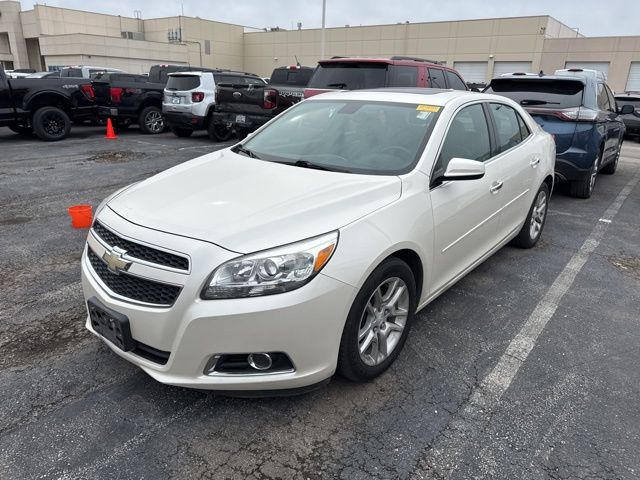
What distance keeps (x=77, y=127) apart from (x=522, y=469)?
16303 millimetres

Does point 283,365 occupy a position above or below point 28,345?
above

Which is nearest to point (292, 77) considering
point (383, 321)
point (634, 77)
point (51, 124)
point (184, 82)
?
point (184, 82)

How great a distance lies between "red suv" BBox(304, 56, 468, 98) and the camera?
8164 mm

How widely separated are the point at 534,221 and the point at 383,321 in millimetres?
3082

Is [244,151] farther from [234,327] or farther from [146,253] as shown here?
[234,327]

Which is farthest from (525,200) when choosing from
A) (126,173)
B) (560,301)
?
(126,173)

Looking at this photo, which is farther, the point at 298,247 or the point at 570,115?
the point at 570,115

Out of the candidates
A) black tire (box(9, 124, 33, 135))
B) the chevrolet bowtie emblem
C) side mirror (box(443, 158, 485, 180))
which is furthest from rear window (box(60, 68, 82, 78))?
side mirror (box(443, 158, 485, 180))

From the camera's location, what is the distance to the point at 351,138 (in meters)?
3.51

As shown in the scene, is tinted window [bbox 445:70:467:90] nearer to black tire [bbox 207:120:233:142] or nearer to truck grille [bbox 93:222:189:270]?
black tire [bbox 207:120:233:142]

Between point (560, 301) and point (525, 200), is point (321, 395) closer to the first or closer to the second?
point (560, 301)

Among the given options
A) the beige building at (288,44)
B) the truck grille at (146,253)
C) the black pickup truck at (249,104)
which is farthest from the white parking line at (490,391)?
Result: the beige building at (288,44)

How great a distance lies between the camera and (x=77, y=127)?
15.3 meters

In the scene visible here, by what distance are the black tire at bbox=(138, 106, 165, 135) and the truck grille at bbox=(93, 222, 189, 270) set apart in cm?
1223
